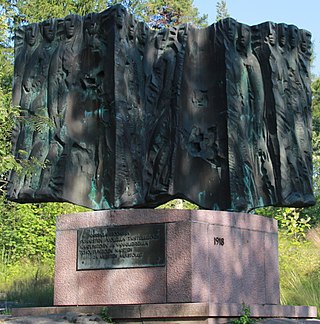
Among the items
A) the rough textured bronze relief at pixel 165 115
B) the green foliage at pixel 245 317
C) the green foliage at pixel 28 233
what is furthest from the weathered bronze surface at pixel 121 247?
the green foliage at pixel 28 233

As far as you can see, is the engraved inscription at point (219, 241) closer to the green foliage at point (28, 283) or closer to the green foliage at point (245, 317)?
the green foliage at point (245, 317)

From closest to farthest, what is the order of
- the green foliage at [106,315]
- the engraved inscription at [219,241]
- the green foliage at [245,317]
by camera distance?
the green foliage at [245,317], the green foliage at [106,315], the engraved inscription at [219,241]

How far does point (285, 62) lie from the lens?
38.2 ft

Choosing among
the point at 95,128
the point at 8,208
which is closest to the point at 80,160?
the point at 95,128

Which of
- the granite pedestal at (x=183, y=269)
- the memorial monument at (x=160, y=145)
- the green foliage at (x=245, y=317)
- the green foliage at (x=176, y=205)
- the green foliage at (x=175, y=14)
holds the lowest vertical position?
the green foliage at (x=245, y=317)

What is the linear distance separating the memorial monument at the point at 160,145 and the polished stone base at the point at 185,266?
20mm

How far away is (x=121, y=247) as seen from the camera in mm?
10133

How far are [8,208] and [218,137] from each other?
1255 centimetres

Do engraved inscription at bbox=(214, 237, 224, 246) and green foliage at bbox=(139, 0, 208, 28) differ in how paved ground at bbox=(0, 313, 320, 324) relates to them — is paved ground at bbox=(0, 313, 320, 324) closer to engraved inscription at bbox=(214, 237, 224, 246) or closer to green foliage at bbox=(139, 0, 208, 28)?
engraved inscription at bbox=(214, 237, 224, 246)

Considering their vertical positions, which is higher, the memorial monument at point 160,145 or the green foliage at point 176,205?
the green foliage at point 176,205

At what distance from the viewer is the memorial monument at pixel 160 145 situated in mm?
10109

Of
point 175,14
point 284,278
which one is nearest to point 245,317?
point 284,278

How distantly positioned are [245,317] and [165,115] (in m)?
3.18

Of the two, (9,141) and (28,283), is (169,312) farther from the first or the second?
(28,283)
